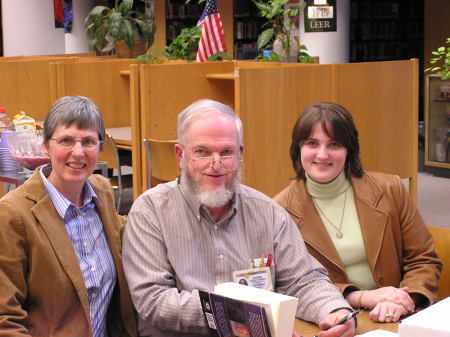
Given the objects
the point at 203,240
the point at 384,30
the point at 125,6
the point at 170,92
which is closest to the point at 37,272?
the point at 203,240

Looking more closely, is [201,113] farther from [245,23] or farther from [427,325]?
[245,23]

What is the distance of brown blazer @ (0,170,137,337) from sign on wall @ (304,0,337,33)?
6.34 meters

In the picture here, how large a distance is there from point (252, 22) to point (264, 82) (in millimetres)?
9064

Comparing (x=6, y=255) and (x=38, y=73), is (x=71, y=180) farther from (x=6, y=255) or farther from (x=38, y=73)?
(x=38, y=73)

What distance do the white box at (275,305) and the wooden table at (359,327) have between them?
1.20 ft

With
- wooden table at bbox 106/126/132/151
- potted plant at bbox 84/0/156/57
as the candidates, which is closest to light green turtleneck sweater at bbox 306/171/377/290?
wooden table at bbox 106/126/132/151

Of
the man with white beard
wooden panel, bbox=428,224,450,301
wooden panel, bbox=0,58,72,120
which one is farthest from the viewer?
wooden panel, bbox=0,58,72,120

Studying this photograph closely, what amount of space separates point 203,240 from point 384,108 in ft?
13.9

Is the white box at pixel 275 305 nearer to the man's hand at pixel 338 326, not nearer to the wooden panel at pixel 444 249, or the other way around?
the man's hand at pixel 338 326

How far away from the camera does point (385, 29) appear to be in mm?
13445

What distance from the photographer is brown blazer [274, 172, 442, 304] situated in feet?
8.72

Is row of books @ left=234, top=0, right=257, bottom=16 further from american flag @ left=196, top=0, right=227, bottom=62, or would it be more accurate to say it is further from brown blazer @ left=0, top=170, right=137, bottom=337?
brown blazer @ left=0, top=170, right=137, bottom=337

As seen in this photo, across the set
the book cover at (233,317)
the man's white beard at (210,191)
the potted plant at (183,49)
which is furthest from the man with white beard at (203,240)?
the potted plant at (183,49)

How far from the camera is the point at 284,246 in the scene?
235cm
